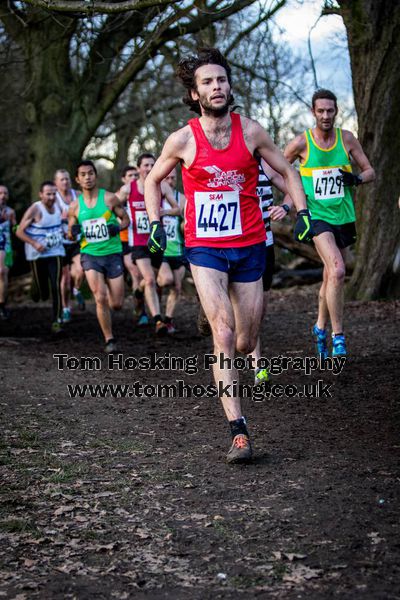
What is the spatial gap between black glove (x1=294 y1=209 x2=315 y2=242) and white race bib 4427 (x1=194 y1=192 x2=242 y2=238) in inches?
15.2

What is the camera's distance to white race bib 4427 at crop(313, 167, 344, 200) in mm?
8305

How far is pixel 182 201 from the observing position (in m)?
13.2

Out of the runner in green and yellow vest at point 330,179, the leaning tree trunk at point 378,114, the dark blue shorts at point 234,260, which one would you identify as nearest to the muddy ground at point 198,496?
the runner in green and yellow vest at point 330,179

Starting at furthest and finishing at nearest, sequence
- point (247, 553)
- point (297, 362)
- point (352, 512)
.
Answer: point (297, 362) → point (352, 512) → point (247, 553)

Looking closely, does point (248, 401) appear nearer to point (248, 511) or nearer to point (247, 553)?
point (248, 511)

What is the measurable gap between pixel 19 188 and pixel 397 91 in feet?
48.5

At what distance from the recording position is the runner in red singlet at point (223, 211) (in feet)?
17.4

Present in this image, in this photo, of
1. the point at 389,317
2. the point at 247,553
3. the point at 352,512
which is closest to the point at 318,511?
the point at 352,512

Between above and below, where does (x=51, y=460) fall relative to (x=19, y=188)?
below

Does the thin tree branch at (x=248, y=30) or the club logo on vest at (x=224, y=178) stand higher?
the thin tree branch at (x=248, y=30)

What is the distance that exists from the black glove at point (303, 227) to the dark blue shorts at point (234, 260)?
246 millimetres

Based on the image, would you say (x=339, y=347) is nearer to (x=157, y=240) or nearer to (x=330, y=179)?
(x=330, y=179)

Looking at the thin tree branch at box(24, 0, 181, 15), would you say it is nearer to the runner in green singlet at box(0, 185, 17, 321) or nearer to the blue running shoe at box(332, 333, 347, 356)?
the blue running shoe at box(332, 333, 347, 356)

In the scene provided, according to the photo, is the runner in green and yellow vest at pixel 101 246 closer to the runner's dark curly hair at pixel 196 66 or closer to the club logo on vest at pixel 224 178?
the runner's dark curly hair at pixel 196 66
